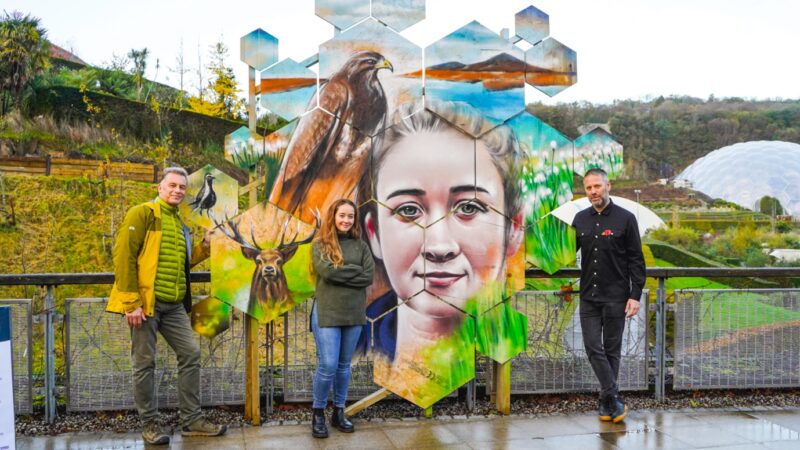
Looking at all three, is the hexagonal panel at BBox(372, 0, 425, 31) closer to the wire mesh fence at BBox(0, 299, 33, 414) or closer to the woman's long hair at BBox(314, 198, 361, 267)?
the woman's long hair at BBox(314, 198, 361, 267)

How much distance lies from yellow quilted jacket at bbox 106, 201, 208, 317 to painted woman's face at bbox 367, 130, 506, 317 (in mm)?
1567

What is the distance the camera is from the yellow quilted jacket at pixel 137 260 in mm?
4234

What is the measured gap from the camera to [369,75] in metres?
4.94

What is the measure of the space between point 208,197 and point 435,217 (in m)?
1.67

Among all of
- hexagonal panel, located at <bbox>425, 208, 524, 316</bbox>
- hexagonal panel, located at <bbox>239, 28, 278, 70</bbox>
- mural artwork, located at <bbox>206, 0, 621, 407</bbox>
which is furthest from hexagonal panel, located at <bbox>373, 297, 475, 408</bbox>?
hexagonal panel, located at <bbox>239, 28, 278, 70</bbox>

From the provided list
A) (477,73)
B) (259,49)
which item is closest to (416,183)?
(477,73)

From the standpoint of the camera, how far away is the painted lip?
514 centimetres

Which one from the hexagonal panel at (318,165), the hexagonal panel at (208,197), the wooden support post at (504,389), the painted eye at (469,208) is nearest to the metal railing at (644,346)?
the wooden support post at (504,389)

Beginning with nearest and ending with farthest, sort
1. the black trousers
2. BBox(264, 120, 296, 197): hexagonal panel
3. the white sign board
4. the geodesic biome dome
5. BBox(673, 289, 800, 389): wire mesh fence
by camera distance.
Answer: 1. the white sign board
2. BBox(264, 120, 296, 197): hexagonal panel
3. the black trousers
4. BBox(673, 289, 800, 389): wire mesh fence
5. the geodesic biome dome

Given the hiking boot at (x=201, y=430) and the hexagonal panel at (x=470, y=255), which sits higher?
the hexagonal panel at (x=470, y=255)

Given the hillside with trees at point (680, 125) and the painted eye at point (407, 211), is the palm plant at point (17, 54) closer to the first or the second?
the hillside with trees at point (680, 125)

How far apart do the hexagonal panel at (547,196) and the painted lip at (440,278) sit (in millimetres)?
614

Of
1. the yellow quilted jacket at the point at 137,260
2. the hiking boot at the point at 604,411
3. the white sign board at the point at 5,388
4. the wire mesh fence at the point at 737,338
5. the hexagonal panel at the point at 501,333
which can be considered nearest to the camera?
the white sign board at the point at 5,388

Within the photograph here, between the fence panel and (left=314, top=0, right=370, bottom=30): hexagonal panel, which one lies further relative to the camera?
the fence panel
